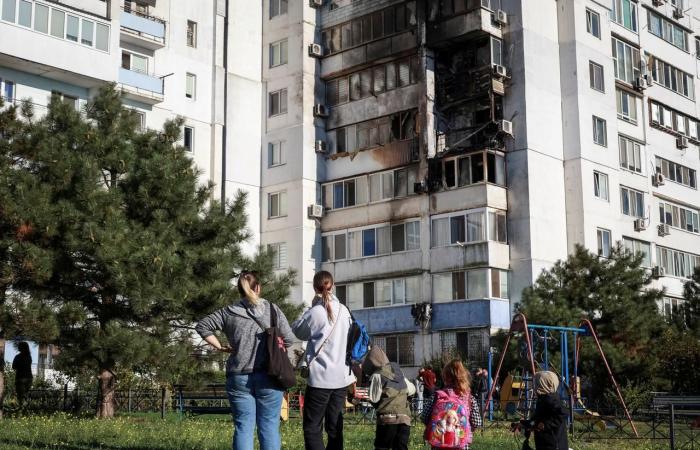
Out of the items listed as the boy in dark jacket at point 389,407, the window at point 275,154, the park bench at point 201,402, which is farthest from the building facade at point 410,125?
the boy in dark jacket at point 389,407

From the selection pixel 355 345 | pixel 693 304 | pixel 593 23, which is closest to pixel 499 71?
pixel 593 23

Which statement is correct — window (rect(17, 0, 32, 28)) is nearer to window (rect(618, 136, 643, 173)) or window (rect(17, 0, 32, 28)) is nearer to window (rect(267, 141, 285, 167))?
window (rect(267, 141, 285, 167))

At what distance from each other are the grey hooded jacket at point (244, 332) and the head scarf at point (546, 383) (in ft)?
9.20

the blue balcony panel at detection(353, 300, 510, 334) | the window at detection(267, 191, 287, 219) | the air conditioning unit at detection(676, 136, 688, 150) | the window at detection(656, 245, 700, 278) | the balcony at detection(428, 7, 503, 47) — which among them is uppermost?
the balcony at detection(428, 7, 503, 47)

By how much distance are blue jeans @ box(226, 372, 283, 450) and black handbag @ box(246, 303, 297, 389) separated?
0.15 meters

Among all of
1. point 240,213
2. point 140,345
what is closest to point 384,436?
point 140,345

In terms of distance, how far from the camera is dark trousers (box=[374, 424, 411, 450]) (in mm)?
11164

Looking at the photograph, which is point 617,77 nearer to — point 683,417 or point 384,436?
point 683,417

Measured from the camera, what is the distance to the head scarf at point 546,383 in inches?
423

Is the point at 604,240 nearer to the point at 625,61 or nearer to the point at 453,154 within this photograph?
the point at 453,154

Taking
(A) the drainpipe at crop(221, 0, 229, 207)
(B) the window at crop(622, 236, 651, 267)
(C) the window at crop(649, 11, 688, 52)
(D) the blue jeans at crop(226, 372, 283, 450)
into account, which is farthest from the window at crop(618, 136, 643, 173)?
(D) the blue jeans at crop(226, 372, 283, 450)

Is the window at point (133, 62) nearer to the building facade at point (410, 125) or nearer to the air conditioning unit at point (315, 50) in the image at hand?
the building facade at point (410, 125)

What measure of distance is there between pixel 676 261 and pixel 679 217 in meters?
2.46

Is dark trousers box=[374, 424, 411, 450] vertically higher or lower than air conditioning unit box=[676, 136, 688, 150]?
lower
